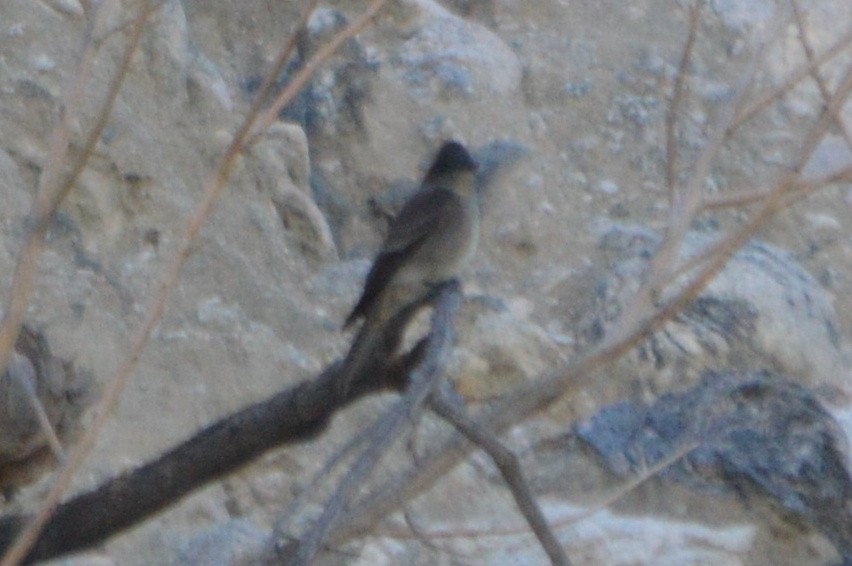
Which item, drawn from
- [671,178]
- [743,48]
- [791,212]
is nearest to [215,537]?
[671,178]

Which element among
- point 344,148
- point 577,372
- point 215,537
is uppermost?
point 577,372

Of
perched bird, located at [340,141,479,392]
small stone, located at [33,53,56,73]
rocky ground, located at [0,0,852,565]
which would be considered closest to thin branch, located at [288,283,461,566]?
perched bird, located at [340,141,479,392]

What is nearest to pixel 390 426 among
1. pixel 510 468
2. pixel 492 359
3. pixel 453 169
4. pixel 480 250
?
pixel 510 468

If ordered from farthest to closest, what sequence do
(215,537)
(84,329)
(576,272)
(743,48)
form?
(743,48)
(576,272)
(84,329)
(215,537)

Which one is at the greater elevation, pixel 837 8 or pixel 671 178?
pixel 671 178

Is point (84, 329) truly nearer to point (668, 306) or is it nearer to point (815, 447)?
point (815, 447)

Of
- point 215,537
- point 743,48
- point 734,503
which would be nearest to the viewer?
point 215,537

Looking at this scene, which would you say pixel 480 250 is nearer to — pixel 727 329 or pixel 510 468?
pixel 727 329

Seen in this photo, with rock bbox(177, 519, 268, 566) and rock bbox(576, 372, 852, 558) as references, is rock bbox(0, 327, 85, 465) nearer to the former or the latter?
rock bbox(177, 519, 268, 566)
